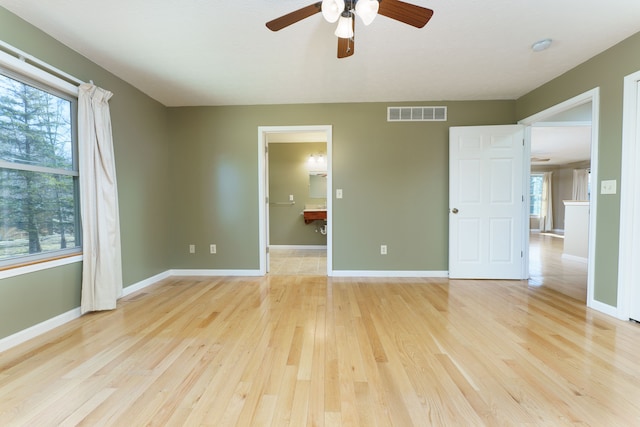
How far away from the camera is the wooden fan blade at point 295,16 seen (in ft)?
5.13

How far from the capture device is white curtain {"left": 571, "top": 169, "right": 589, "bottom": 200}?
8462 mm

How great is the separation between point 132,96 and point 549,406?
4371 millimetres

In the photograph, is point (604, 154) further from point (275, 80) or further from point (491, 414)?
point (275, 80)

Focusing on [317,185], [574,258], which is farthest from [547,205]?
[317,185]

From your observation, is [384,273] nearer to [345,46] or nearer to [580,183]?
[345,46]

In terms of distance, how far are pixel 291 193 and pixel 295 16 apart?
4.38m

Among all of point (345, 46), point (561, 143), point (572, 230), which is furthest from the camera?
point (561, 143)

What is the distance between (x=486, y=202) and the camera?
347 centimetres

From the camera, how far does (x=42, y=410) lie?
1283mm

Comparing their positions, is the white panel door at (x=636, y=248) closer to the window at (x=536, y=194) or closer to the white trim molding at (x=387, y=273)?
the white trim molding at (x=387, y=273)

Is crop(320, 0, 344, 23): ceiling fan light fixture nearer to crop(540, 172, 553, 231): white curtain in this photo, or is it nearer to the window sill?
the window sill

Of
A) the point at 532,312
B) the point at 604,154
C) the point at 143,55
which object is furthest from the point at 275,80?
the point at 532,312

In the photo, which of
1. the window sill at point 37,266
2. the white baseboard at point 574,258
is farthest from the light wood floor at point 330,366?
the white baseboard at point 574,258

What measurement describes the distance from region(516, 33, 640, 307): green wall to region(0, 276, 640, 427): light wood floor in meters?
0.39
